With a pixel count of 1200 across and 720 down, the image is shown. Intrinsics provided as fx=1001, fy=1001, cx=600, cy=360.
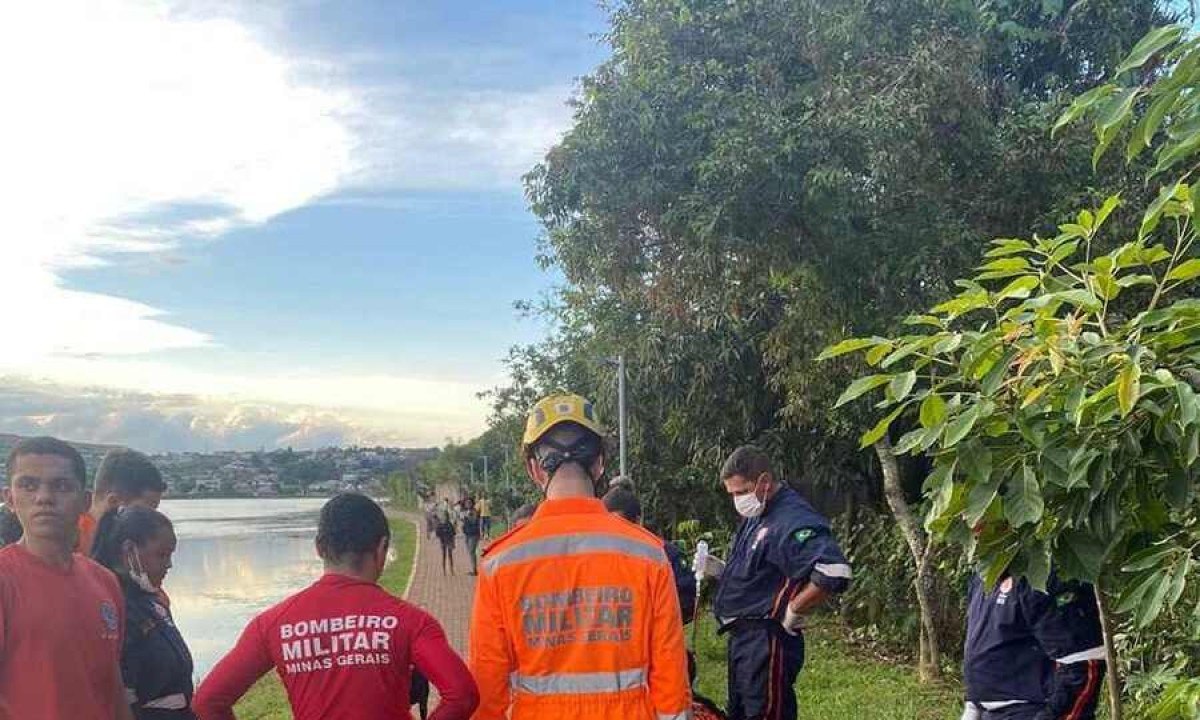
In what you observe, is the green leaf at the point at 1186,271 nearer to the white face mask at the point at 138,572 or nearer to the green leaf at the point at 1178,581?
the green leaf at the point at 1178,581

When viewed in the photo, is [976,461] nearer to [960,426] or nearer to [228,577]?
[960,426]

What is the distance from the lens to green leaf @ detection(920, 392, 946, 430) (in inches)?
93.6

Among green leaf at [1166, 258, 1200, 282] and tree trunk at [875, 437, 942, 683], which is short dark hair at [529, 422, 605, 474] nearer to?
green leaf at [1166, 258, 1200, 282]

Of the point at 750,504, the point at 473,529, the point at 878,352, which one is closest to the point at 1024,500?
the point at 878,352

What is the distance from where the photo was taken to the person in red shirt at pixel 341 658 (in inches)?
107

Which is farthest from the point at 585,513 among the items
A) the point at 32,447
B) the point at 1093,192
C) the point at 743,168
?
the point at 1093,192

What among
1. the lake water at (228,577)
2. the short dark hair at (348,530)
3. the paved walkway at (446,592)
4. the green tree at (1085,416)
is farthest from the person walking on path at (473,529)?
the green tree at (1085,416)

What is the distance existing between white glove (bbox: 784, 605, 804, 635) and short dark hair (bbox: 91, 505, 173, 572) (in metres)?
2.51

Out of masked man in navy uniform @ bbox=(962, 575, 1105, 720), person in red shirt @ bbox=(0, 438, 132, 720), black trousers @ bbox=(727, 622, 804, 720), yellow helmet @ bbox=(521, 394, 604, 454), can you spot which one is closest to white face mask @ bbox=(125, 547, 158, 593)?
person in red shirt @ bbox=(0, 438, 132, 720)

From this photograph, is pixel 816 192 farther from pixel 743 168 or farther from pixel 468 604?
pixel 468 604

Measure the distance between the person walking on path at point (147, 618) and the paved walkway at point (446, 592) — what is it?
18.7ft

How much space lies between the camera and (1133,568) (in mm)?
2336

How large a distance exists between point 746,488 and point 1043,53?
7355 millimetres

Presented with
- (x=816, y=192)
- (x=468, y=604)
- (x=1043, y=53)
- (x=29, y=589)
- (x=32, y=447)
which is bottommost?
(x=468, y=604)
